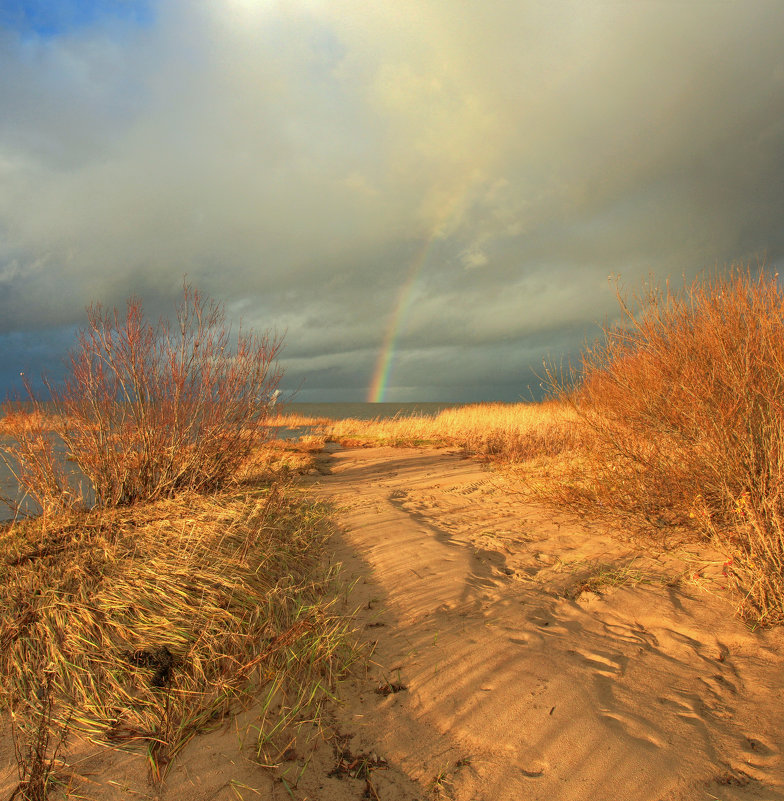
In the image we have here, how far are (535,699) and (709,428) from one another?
2.98 meters

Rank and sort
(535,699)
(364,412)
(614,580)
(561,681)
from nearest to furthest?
1. (535,699)
2. (561,681)
3. (614,580)
4. (364,412)

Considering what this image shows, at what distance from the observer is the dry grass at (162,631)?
8.12 feet

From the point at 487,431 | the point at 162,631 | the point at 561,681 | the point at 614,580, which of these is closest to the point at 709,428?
the point at 614,580

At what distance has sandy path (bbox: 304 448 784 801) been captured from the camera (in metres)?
2.00

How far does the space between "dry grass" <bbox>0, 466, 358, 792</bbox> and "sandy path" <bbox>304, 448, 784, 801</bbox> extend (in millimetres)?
424

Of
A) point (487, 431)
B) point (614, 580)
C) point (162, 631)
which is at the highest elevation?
point (487, 431)

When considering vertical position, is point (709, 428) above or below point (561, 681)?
above

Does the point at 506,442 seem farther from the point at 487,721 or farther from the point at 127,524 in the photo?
the point at 487,721

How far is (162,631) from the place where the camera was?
118 inches

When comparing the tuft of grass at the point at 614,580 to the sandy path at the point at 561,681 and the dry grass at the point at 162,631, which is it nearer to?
the sandy path at the point at 561,681

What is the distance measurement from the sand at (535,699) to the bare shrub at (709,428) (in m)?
0.45

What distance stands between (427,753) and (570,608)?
1.72m

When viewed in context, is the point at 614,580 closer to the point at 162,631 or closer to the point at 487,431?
the point at 162,631

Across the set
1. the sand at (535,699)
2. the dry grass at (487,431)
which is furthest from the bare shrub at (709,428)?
the dry grass at (487,431)
